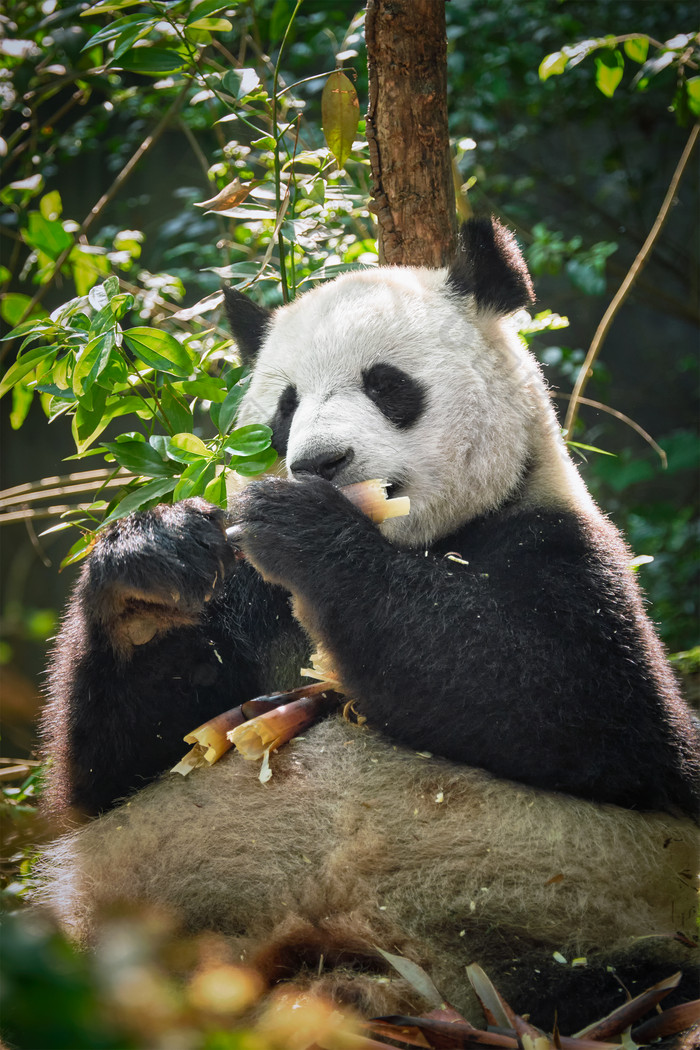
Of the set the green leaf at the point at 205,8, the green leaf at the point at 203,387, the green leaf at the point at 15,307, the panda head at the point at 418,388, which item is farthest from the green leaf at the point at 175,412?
the green leaf at the point at 15,307

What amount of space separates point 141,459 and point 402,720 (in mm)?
1090

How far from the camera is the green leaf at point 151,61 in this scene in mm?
3129

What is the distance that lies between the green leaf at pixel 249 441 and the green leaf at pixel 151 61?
158cm

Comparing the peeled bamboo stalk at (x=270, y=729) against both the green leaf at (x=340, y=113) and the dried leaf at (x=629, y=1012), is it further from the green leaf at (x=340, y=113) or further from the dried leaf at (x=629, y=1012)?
the green leaf at (x=340, y=113)

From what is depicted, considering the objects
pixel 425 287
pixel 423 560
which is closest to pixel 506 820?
pixel 423 560

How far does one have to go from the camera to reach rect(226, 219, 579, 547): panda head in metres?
2.60

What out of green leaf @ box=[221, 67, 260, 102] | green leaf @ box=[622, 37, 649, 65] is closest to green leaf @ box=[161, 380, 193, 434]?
green leaf @ box=[221, 67, 260, 102]

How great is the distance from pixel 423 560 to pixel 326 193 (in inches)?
71.3

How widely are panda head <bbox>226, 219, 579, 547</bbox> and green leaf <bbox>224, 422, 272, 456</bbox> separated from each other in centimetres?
12

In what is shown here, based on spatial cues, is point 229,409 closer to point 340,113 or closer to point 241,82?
point 241,82

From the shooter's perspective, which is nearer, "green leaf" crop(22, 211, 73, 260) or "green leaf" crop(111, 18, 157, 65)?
"green leaf" crop(111, 18, 157, 65)

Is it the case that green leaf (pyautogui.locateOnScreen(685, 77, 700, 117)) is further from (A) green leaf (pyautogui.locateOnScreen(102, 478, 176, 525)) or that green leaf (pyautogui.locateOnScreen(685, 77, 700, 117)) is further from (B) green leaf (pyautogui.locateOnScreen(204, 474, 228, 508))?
(A) green leaf (pyautogui.locateOnScreen(102, 478, 176, 525))

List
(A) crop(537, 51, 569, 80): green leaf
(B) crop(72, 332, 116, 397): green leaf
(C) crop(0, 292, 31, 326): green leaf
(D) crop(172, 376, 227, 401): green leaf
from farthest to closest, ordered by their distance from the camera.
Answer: (C) crop(0, 292, 31, 326): green leaf, (A) crop(537, 51, 569, 80): green leaf, (D) crop(172, 376, 227, 401): green leaf, (B) crop(72, 332, 116, 397): green leaf

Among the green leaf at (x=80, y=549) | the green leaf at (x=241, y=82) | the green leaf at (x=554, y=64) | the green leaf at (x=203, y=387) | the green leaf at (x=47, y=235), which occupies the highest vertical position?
the green leaf at (x=241, y=82)
